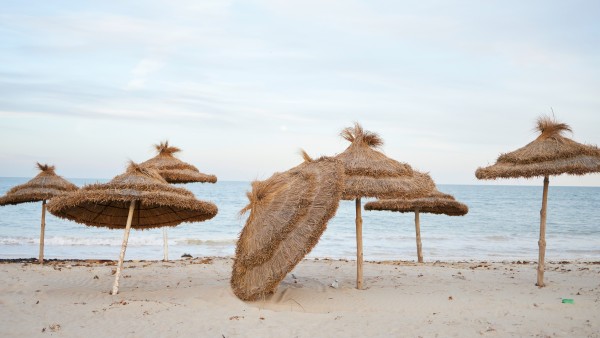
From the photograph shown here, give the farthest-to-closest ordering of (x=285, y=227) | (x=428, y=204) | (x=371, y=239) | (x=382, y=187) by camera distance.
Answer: (x=371, y=239) → (x=428, y=204) → (x=382, y=187) → (x=285, y=227)

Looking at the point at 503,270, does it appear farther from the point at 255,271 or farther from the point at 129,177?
the point at 129,177

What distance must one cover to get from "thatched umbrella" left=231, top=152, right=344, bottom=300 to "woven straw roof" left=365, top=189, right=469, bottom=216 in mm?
6210

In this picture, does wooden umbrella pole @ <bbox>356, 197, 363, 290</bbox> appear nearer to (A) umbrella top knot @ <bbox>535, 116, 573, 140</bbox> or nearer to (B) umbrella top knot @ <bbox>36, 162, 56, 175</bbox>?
(A) umbrella top knot @ <bbox>535, 116, 573, 140</bbox>

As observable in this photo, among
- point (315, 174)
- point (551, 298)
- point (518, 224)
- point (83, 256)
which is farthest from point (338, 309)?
point (518, 224)

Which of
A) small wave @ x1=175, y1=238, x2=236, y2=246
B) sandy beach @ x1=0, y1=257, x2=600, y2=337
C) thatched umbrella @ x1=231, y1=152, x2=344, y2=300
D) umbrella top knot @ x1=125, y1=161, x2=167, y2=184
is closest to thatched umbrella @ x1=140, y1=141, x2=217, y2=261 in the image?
sandy beach @ x1=0, y1=257, x2=600, y2=337

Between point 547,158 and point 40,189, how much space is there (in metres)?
11.6

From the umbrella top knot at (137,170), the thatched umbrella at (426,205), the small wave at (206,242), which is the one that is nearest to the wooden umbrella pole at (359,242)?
the umbrella top knot at (137,170)

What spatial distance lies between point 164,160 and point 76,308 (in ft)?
26.8

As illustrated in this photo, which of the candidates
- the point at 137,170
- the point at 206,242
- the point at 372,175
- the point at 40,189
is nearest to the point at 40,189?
the point at 40,189

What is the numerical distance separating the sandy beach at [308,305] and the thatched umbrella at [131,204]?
43.5 inches

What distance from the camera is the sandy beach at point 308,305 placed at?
6.58 meters

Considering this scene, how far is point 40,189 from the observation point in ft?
45.3

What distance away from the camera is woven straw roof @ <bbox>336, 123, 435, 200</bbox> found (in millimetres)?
8297

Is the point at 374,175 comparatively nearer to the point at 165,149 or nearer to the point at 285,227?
the point at 285,227
